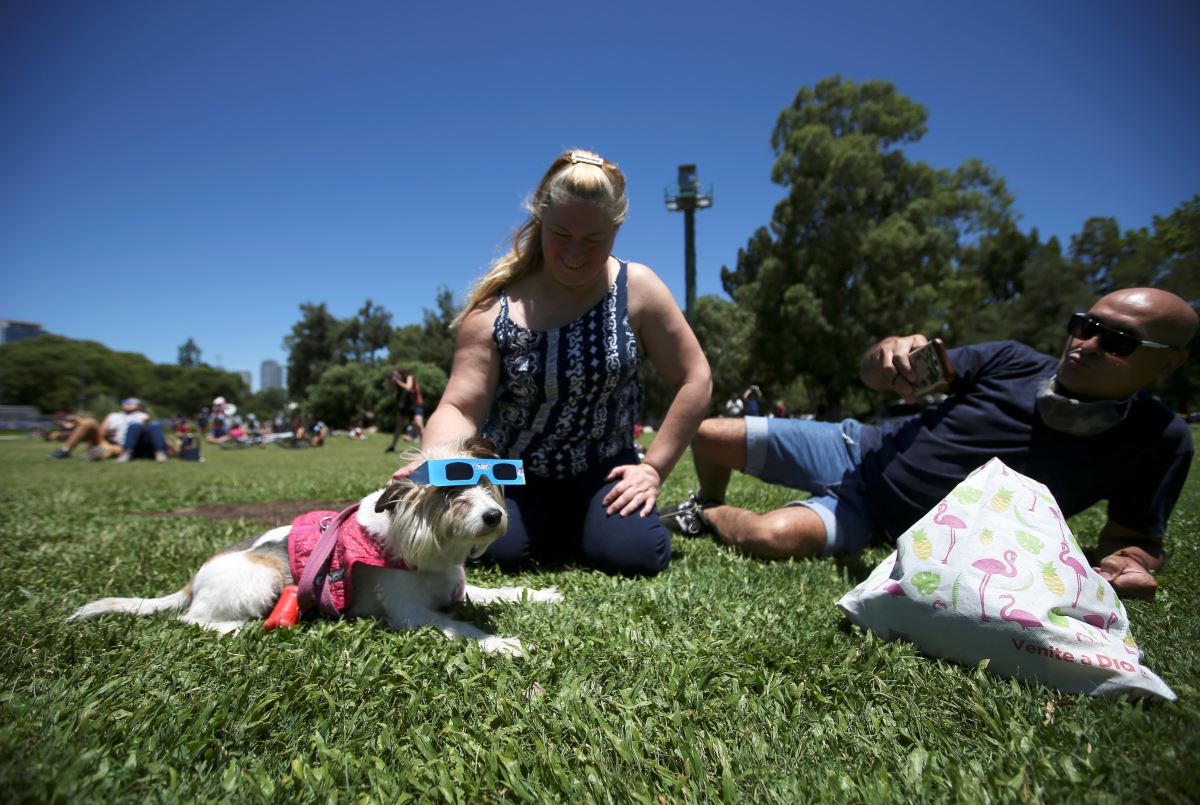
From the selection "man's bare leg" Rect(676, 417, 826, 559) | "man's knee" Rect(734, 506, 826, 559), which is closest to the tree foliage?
"man's bare leg" Rect(676, 417, 826, 559)

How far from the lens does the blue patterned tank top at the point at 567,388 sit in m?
3.31

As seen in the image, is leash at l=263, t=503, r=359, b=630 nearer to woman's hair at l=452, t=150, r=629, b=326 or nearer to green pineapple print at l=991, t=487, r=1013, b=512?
woman's hair at l=452, t=150, r=629, b=326

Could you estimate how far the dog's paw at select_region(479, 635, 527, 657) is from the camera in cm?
218

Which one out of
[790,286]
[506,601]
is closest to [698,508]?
[506,601]

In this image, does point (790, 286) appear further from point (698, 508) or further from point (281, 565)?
point (281, 565)

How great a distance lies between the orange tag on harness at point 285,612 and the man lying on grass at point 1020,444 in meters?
2.39

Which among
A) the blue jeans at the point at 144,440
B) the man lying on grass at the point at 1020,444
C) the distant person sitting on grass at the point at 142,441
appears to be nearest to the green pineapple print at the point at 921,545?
the man lying on grass at the point at 1020,444

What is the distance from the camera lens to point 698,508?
4.20 metres

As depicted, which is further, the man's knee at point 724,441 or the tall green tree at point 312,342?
the tall green tree at point 312,342

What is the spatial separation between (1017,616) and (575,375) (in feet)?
7.30

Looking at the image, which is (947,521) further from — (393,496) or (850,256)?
(850,256)

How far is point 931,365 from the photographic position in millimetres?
2910

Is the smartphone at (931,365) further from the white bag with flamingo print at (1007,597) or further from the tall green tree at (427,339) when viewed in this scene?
the tall green tree at (427,339)

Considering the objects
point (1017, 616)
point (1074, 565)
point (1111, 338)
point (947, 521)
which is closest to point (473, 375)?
point (947, 521)
